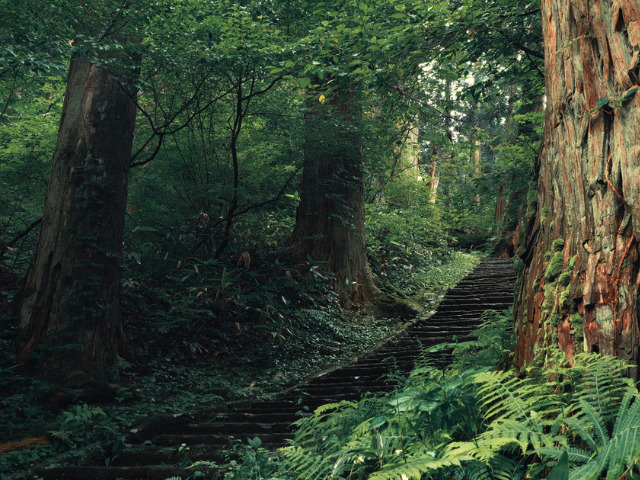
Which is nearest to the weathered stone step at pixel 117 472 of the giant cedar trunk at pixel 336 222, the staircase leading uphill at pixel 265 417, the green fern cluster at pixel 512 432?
the staircase leading uphill at pixel 265 417

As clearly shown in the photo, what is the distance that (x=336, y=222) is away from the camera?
38.0 ft

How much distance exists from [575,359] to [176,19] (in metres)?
7.49

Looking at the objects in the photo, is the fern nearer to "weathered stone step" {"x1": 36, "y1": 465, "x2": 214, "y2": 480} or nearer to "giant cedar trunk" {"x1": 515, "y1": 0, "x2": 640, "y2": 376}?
"giant cedar trunk" {"x1": 515, "y1": 0, "x2": 640, "y2": 376}

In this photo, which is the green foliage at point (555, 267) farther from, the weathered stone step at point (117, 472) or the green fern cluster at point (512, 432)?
the weathered stone step at point (117, 472)

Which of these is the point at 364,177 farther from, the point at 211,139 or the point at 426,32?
the point at 426,32

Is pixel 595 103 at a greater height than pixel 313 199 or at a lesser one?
lesser

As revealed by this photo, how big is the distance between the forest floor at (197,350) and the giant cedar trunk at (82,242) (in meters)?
0.41

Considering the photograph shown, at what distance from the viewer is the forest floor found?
5.34m

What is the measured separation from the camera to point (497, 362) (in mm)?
3633

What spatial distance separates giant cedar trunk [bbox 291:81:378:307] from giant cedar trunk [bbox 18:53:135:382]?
15.1ft

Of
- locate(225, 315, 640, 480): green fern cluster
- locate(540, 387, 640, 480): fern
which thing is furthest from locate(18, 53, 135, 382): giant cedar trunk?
locate(540, 387, 640, 480): fern

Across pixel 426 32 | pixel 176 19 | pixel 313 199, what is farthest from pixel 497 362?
pixel 313 199

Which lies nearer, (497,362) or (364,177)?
(497,362)

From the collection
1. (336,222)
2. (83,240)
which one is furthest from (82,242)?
(336,222)
